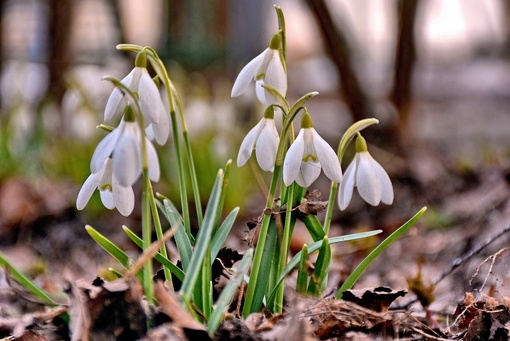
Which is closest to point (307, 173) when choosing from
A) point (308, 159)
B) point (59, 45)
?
point (308, 159)

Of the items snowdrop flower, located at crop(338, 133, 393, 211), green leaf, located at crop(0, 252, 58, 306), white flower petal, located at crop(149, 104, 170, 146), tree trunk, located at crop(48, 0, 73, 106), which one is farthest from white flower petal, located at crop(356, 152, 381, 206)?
tree trunk, located at crop(48, 0, 73, 106)

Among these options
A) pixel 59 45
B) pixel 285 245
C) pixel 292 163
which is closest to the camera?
pixel 292 163

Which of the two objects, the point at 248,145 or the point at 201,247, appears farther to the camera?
the point at 248,145

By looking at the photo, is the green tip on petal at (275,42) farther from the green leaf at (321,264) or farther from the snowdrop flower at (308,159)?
the green leaf at (321,264)

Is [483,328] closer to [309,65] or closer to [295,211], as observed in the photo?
[295,211]

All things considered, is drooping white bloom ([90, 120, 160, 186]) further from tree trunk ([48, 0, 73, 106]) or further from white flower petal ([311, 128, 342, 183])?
tree trunk ([48, 0, 73, 106])

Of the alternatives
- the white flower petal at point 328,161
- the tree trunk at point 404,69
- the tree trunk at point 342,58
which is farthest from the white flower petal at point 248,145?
the tree trunk at point 404,69

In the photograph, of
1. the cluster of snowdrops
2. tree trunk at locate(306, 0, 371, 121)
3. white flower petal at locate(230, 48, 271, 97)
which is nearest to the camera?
the cluster of snowdrops

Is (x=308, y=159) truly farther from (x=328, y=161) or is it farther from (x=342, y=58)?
(x=342, y=58)
